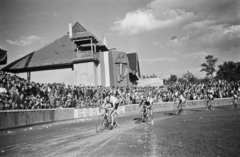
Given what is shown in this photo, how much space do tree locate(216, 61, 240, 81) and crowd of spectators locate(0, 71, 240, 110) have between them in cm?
5286

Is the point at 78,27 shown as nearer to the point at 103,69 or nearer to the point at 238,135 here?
the point at 103,69

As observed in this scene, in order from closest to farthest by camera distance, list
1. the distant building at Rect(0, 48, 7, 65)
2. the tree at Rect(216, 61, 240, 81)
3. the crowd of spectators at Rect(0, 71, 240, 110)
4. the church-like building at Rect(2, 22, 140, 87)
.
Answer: the crowd of spectators at Rect(0, 71, 240, 110) → the distant building at Rect(0, 48, 7, 65) → the church-like building at Rect(2, 22, 140, 87) → the tree at Rect(216, 61, 240, 81)

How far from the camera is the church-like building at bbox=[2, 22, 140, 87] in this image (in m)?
34.4


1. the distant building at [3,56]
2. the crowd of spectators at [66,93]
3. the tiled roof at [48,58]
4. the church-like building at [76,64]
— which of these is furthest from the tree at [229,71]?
the distant building at [3,56]

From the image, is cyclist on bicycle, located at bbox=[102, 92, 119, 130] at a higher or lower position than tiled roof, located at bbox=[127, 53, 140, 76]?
lower

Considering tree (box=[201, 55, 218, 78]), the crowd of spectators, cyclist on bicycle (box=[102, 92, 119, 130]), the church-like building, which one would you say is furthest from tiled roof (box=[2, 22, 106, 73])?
tree (box=[201, 55, 218, 78])

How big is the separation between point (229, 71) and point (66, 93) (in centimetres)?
8277

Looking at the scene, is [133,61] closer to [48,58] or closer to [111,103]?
[48,58]

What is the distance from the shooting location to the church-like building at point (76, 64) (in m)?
34.4

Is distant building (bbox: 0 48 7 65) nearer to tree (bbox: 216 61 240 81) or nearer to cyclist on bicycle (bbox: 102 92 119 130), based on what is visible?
cyclist on bicycle (bbox: 102 92 119 130)

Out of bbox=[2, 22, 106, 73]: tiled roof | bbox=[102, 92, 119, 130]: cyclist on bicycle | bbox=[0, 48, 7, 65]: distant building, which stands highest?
bbox=[2, 22, 106, 73]: tiled roof

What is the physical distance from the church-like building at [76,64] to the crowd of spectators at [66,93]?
5956mm

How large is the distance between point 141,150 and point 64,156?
2441mm

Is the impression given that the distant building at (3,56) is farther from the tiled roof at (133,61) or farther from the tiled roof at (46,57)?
the tiled roof at (133,61)
